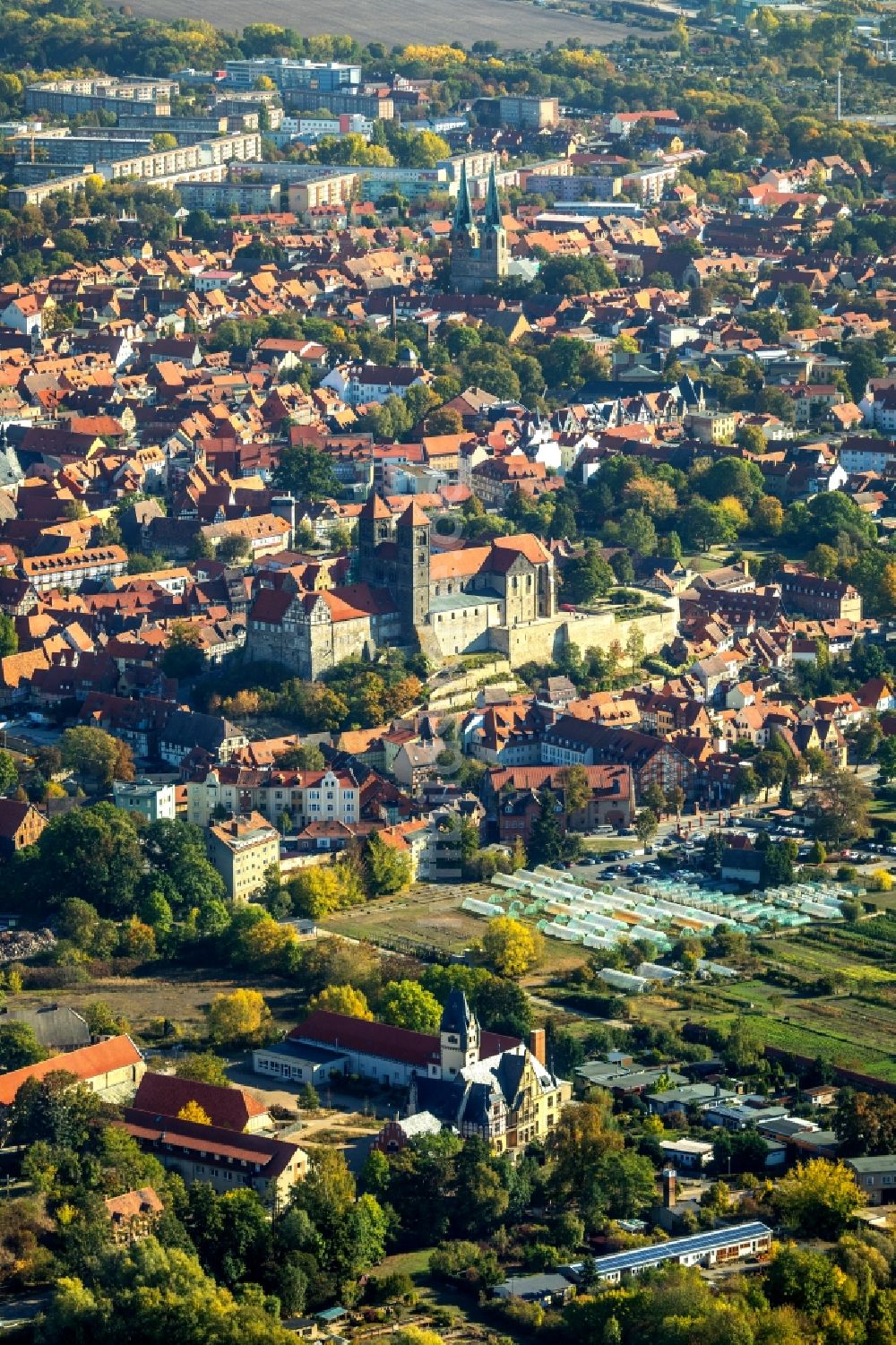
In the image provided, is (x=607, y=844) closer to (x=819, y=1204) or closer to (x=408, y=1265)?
(x=819, y=1204)

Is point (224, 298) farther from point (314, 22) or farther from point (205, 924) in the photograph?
point (314, 22)

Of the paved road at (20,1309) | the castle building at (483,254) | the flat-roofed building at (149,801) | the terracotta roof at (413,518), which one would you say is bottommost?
the castle building at (483,254)

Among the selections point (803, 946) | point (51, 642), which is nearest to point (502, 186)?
point (51, 642)

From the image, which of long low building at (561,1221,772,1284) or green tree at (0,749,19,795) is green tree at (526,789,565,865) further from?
long low building at (561,1221,772,1284)

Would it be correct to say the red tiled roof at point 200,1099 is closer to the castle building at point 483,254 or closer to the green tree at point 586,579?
the green tree at point 586,579

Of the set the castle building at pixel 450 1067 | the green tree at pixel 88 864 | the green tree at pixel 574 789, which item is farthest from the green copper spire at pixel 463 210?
the castle building at pixel 450 1067

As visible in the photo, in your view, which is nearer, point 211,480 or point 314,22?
point 211,480

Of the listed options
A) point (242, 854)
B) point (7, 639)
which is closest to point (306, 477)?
point (7, 639)
